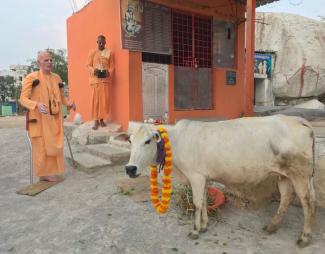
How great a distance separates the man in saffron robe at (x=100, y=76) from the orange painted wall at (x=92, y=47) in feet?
0.66

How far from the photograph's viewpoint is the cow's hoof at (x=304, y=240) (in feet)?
9.24

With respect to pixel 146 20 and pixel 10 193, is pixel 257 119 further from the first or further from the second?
pixel 146 20

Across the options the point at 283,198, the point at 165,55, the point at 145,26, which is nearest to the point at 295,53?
the point at 165,55

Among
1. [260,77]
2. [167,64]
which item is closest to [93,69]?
[167,64]

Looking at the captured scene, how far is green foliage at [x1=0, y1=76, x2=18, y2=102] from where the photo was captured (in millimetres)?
39069

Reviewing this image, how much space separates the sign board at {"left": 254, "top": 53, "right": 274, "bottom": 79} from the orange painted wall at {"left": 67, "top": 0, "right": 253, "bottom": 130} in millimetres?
6865

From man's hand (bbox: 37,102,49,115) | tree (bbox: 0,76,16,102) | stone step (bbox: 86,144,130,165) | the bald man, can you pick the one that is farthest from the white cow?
tree (bbox: 0,76,16,102)

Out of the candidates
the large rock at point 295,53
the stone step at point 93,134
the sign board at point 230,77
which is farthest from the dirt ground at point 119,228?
the large rock at point 295,53

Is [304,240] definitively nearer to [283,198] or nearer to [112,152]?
[283,198]

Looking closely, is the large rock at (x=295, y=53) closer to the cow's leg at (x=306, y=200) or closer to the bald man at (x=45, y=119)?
the bald man at (x=45, y=119)

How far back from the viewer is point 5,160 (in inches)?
259

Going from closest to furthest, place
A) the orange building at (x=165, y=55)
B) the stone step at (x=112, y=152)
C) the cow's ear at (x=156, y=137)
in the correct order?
the cow's ear at (x=156, y=137) < the stone step at (x=112, y=152) < the orange building at (x=165, y=55)

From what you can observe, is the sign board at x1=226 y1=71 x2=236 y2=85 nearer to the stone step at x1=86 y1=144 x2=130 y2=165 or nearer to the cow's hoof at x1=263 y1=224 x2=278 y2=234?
the stone step at x1=86 y1=144 x2=130 y2=165

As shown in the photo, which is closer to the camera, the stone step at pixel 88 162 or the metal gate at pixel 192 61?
the stone step at pixel 88 162
